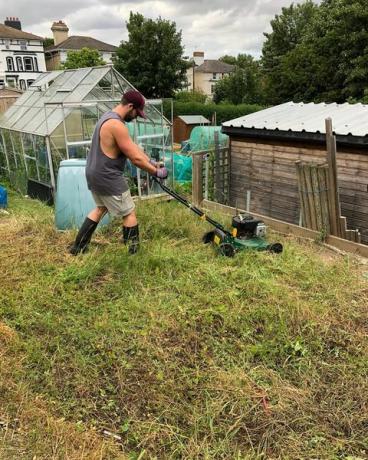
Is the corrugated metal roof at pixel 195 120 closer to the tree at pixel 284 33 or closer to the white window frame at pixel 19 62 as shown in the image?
the tree at pixel 284 33

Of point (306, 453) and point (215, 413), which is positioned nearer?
point (306, 453)

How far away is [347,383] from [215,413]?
936 millimetres

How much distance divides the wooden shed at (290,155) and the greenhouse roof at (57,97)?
3.24 meters

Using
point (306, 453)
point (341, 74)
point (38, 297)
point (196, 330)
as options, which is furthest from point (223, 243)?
point (341, 74)

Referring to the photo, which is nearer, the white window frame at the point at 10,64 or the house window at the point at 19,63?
the white window frame at the point at 10,64

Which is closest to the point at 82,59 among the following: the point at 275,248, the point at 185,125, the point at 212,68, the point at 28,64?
the point at 185,125

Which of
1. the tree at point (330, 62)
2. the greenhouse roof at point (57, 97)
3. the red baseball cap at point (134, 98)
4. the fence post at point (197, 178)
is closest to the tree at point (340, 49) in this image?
the tree at point (330, 62)

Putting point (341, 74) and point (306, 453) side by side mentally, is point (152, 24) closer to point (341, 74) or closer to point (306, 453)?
point (341, 74)

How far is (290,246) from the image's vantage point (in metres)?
4.77

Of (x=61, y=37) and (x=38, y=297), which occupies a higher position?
(x=61, y=37)

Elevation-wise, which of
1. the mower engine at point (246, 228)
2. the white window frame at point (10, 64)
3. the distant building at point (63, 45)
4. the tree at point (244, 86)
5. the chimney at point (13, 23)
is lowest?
the mower engine at point (246, 228)

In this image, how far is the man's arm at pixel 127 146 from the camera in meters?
3.87

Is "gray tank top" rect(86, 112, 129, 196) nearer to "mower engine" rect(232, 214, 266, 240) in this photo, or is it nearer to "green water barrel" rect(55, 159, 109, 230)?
"green water barrel" rect(55, 159, 109, 230)

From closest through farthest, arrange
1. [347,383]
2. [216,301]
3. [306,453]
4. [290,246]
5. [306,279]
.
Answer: [306,453], [347,383], [216,301], [306,279], [290,246]
